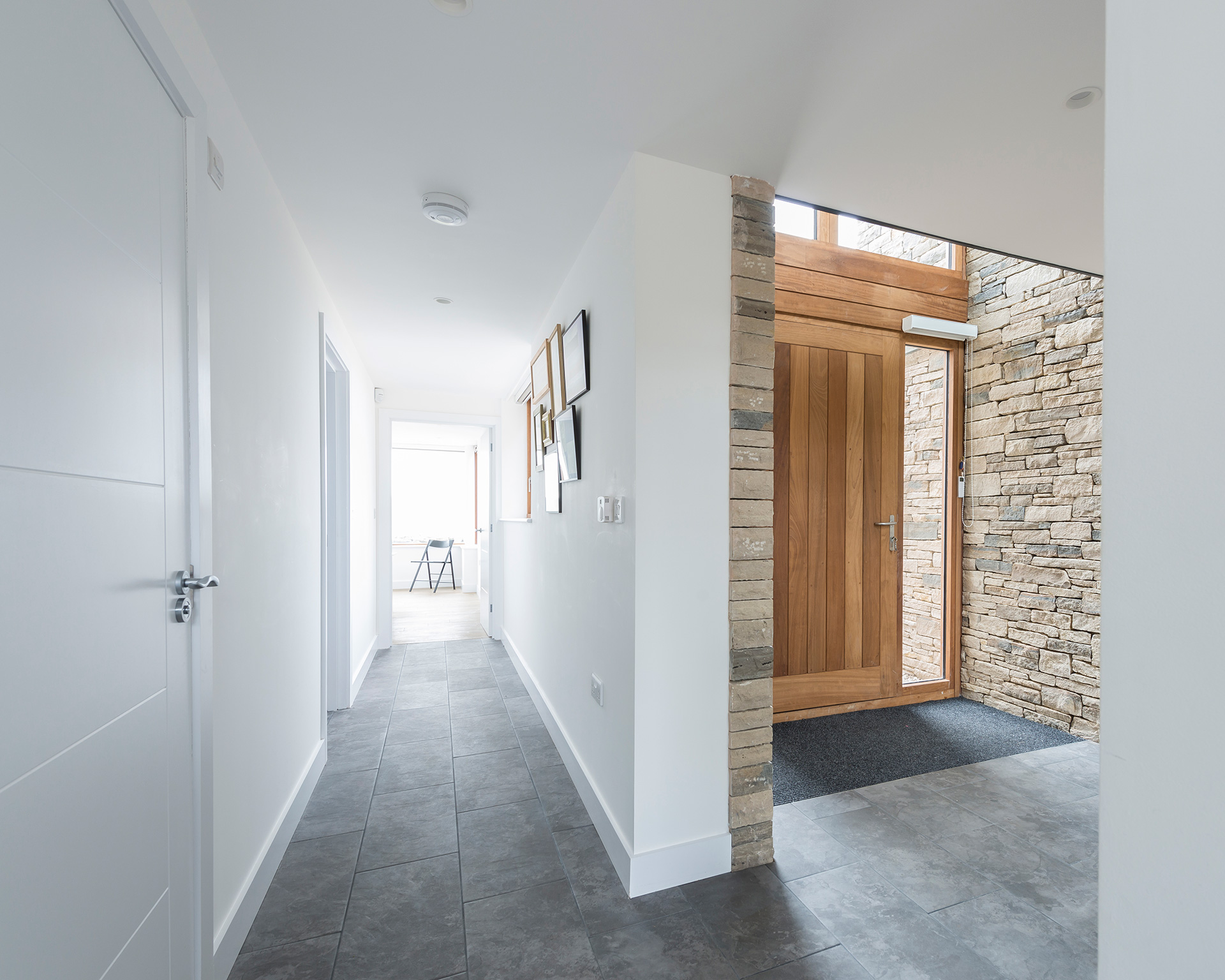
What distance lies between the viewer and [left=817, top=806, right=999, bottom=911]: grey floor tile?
1724 millimetres

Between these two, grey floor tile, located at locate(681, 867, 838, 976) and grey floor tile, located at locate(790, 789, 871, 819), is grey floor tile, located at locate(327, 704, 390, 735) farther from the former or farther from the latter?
grey floor tile, located at locate(790, 789, 871, 819)

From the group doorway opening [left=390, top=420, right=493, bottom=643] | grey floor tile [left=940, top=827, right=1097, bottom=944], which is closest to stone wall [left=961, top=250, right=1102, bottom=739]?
grey floor tile [left=940, top=827, right=1097, bottom=944]

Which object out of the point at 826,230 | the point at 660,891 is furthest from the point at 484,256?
the point at 660,891

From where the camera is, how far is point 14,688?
2.40 ft

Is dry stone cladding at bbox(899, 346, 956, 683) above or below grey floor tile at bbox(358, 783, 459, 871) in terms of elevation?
above

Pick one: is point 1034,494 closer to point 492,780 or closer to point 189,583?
point 492,780

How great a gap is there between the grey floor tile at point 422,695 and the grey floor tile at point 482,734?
362 millimetres

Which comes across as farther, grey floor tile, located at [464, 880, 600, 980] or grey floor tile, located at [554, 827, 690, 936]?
grey floor tile, located at [554, 827, 690, 936]

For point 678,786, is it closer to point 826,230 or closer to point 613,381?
point 613,381

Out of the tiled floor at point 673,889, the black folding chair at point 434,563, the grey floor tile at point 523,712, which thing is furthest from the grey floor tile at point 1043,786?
the black folding chair at point 434,563

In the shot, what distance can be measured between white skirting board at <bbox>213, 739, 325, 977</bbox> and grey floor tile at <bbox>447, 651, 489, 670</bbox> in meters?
1.91

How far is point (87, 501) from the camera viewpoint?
2.90 feet

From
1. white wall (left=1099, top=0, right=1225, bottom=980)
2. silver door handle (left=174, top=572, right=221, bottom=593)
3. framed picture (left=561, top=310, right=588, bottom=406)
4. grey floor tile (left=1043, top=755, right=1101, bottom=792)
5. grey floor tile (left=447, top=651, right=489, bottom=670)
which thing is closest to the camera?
white wall (left=1099, top=0, right=1225, bottom=980)

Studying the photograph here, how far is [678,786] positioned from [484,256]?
223 cm
